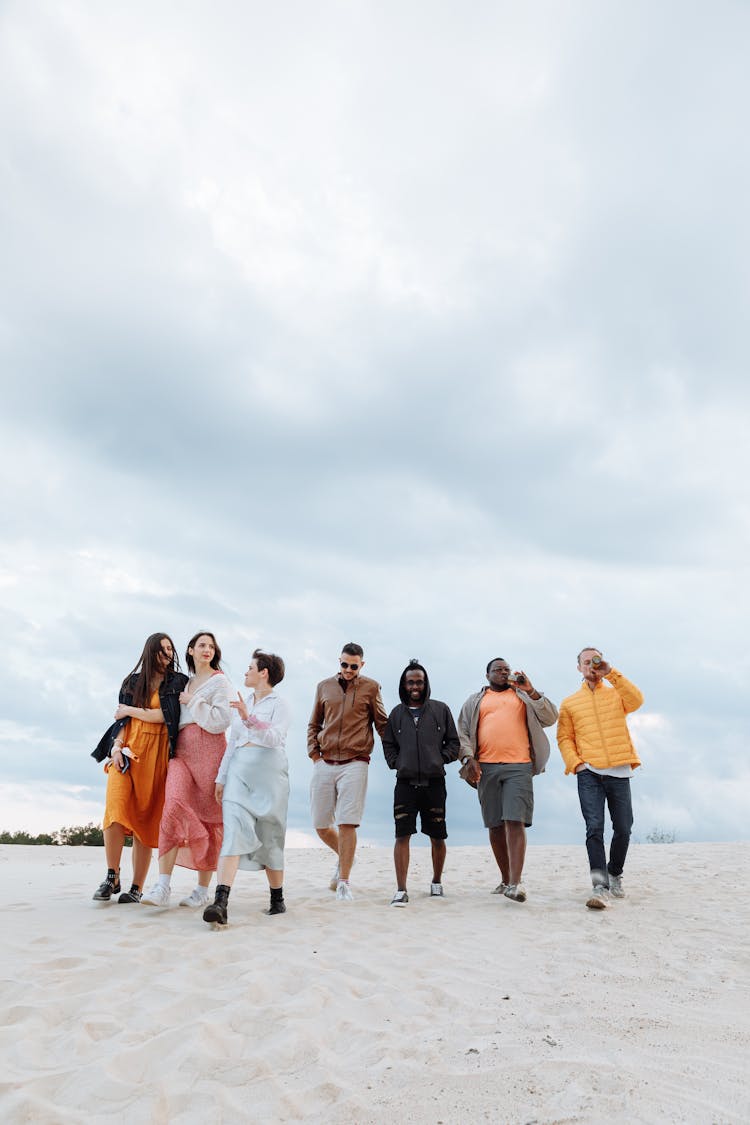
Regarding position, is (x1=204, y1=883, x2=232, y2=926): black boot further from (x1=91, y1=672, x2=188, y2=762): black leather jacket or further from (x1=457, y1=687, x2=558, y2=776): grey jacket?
(x1=457, y1=687, x2=558, y2=776): grey jacket

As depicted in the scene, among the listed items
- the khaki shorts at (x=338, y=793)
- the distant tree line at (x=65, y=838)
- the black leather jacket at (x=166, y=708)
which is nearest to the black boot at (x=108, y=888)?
the black leather jacket at (x=166, y=708)

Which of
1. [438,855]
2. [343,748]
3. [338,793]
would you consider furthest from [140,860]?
[438,855]

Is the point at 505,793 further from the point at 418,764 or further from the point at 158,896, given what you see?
the point at 158,896

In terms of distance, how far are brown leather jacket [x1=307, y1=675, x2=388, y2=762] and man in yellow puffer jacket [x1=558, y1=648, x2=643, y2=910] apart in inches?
75.5

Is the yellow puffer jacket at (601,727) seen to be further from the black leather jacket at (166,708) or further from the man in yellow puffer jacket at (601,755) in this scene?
the black leather jacket at (166,708)

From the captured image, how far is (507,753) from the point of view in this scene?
7.43 m

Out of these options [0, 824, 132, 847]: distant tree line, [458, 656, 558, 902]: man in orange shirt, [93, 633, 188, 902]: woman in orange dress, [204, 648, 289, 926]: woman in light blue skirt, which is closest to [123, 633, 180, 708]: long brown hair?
[93, 633, 188, 902]: woman in orange dress

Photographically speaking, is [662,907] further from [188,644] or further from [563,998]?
[188,644]

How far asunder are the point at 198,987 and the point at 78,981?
0.67 m

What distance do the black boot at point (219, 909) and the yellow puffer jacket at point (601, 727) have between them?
3572 mm

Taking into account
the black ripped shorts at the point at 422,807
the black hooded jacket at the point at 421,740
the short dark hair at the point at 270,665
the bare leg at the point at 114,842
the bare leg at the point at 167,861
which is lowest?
the bare leg at the point at 167,861

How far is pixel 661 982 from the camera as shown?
16.0ft

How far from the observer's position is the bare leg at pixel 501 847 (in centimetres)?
770

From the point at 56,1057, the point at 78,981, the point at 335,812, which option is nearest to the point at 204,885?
the point at 335,812
